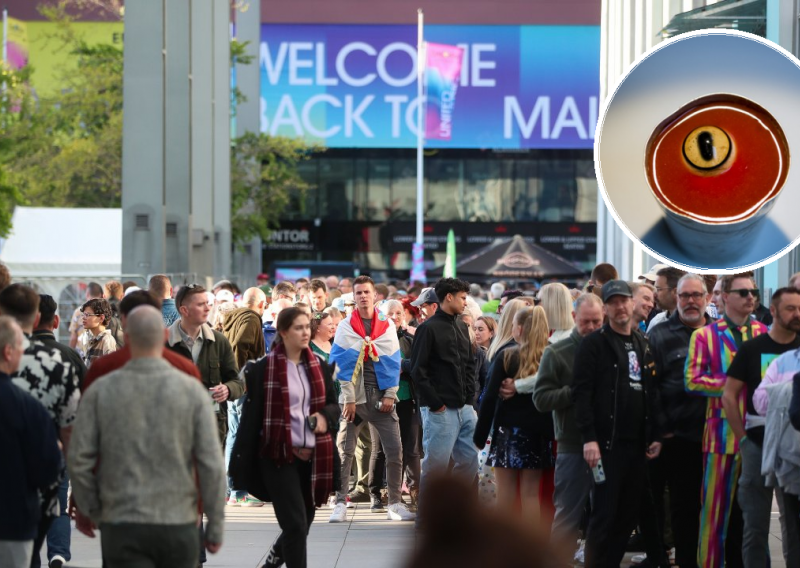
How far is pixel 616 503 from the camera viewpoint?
27.4ft

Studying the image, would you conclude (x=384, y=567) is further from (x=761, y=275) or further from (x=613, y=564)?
(x=761, y=275)

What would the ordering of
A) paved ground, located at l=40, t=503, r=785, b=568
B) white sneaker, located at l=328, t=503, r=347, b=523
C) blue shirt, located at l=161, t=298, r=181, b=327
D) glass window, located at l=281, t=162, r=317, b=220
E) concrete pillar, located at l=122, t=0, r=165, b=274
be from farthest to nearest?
glass window, located at l=281, t=162, r=317, b=220, concrete pillar, located at l=122, t=0, r=165, b=274, white sneaker, located at l=328, t=503, r=347, b=523, blue shirt, located at l=161, t=298, r=181, b=327, paved ground, located at l=40, t=503, r=785, b=568

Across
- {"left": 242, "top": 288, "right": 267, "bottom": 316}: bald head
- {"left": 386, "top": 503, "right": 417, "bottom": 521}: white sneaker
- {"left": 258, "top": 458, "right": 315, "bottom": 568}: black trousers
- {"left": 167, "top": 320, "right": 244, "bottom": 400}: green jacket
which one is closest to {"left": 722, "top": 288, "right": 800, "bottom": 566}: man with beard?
{"left": 258, "top": 458, "right": 315, "bottom": 568}: black trousers

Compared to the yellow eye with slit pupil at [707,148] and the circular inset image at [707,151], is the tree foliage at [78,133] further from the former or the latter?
the yellow eye with slit pupil at [707,148]

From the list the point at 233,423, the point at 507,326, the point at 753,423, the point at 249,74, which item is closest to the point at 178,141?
the point at 233,423

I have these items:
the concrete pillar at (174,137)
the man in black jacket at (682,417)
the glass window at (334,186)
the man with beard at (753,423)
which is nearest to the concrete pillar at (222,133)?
the concrete pillar at (174,137)

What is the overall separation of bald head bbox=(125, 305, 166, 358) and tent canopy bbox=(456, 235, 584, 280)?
2505cm

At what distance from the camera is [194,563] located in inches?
242

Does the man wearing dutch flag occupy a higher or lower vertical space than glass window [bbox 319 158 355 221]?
lower

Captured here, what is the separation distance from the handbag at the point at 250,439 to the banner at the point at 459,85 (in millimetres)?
54276

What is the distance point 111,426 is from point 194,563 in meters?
0.72

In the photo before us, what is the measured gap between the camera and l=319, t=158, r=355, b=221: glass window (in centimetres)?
6544

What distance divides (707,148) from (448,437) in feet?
23.4

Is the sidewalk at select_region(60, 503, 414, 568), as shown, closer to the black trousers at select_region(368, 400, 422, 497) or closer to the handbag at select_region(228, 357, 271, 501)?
the black trousers at select_region(368, 400, 422, 497)
